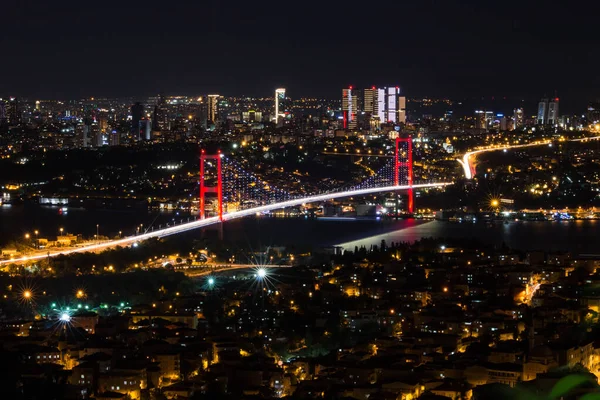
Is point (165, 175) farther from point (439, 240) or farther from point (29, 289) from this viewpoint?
point (29, 289)

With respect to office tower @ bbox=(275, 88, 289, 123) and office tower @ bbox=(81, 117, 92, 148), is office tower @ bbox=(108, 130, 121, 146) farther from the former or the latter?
office tower @ bbox=(275, 88, 289, 123)

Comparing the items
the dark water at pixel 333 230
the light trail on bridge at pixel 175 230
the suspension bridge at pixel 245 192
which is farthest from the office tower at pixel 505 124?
the dark water at pixel 333 230

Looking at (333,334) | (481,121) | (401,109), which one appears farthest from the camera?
(401,109)

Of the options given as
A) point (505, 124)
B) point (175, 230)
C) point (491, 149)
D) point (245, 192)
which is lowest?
point (175, 230)

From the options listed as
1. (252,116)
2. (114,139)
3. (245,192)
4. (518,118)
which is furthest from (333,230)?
(252,116)

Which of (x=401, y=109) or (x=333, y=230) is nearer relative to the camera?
(x=333, y=230)

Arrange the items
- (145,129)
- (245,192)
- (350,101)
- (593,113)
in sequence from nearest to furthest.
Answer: (245,192) < (593,113) < (145,129) < (350,101)

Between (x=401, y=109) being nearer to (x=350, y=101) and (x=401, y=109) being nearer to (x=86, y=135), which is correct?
(x=350, y=101)
